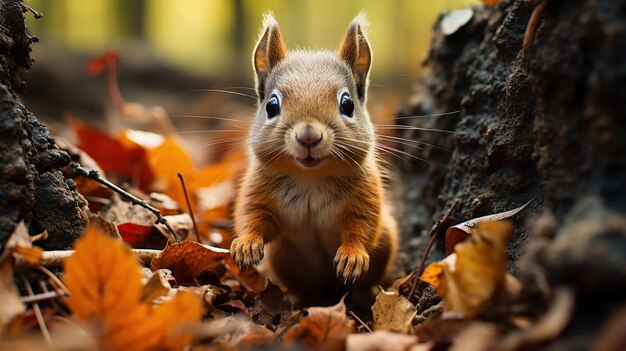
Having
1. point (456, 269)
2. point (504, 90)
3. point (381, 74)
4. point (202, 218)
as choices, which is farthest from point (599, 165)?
point (381, 74)

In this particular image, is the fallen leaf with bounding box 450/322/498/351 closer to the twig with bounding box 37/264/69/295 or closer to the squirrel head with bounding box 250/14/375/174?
the squirrel head with bounding box 250/14/375/174

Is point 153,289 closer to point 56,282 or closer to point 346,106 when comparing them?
point 56,282

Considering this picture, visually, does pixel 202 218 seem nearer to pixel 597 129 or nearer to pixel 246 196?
pixel 246 196

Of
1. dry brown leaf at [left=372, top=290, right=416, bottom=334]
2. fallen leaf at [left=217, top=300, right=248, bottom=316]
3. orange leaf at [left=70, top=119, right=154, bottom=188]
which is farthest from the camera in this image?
orange leaf at [left=70, top=119, right=154, bottom=188]

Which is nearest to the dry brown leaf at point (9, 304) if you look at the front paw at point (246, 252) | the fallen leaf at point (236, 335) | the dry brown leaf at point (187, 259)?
the fallen leaf at point (236, 335)

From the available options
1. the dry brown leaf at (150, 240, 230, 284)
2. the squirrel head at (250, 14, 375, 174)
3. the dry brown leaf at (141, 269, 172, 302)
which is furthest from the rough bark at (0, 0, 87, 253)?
the squirrel head at (250, 14, 375, 174)

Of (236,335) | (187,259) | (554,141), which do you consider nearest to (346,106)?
(187,259)

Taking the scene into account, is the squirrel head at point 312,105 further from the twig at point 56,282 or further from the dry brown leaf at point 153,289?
the twig at point 56,282
